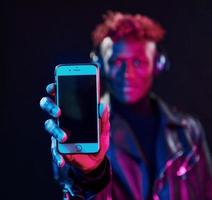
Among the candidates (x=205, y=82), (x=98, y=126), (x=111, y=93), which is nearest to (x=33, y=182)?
(x=111, y=93)

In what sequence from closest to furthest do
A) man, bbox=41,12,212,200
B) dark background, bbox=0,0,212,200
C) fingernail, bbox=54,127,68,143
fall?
fingernail, bbox=54,127,68,143, man, bbox=41,12,212,200, dark background, bbox=0,0,212,200

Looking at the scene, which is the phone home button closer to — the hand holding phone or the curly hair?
the hand holding phone

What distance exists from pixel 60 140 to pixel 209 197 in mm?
953

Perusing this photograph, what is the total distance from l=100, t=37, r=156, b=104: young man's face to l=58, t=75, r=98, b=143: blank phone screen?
2.57 ft

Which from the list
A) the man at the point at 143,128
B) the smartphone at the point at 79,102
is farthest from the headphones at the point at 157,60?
the smartphone at the point at 79,102

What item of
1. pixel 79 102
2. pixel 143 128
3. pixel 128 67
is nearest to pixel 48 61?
pixel 128 67

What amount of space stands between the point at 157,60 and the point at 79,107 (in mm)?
861

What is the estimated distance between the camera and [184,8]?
183 cm

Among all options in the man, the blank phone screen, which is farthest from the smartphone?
the man

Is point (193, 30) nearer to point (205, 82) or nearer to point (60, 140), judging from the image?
point (205, 82)

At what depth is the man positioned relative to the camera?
1707 mm

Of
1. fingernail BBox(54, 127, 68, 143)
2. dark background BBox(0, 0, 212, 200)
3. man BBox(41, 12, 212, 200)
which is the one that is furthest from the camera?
dark background BBox(0, 0, 212, 200)

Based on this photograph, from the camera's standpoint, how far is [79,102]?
3.24ft

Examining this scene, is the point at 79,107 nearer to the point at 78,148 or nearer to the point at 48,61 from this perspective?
the point at 78,148
